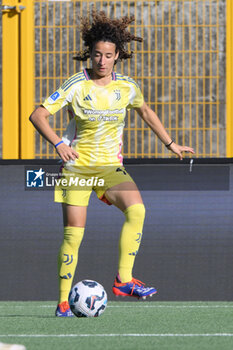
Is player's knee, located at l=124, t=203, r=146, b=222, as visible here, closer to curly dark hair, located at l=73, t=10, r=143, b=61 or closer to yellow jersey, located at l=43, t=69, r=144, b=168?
yellow jersey, located at l=43, t=69, r=144, b=168

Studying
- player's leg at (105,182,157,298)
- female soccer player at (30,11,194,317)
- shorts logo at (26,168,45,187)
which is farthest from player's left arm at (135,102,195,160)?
shorts logo at (26,168,45,187)

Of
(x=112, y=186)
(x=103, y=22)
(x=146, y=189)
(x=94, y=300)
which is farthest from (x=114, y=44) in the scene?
(x=146, y=189)

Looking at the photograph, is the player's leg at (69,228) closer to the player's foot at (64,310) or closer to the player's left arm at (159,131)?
the player's foot at (64,310)

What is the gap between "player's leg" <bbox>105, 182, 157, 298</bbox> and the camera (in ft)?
23.0

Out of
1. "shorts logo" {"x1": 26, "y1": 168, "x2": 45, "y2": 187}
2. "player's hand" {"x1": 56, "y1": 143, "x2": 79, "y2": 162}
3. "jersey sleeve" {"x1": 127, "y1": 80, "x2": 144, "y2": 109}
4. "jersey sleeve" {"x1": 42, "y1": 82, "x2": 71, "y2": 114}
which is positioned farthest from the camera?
"shorts logo" {"x1": 26, "y1": 168, "x2": 45, "y2": 187}

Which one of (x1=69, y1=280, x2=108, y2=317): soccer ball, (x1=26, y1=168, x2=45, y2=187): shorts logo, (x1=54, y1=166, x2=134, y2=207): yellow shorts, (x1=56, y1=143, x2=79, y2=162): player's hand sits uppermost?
(x1=56, y1=143, x2=79, y2=162): player's hand

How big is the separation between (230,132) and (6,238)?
2.08 metres

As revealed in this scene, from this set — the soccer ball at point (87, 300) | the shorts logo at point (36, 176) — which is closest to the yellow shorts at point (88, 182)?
the soccer ball at point (87, 300)

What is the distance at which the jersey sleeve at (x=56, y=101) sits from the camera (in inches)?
282

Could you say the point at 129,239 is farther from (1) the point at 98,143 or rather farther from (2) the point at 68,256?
(1) the point at 98,143

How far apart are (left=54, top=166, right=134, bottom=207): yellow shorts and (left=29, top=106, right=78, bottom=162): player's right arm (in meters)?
0.28

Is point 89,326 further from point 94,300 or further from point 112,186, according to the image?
point 112,186

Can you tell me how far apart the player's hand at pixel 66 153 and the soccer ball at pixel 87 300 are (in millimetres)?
860

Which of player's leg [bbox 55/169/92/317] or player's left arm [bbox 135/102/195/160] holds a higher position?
player's left arm [bbox 135/102/195/160]
